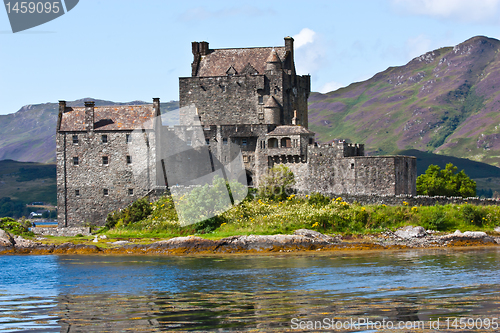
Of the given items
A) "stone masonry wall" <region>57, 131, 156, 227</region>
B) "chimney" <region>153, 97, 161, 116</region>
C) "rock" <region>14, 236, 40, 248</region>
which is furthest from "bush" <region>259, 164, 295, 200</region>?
"rock" <region>14, 236, 40, 248</region>

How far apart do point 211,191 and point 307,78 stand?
25.8 m

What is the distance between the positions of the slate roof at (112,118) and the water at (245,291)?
21268 mm

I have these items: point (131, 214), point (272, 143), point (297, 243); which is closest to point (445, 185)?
point (272, 143)

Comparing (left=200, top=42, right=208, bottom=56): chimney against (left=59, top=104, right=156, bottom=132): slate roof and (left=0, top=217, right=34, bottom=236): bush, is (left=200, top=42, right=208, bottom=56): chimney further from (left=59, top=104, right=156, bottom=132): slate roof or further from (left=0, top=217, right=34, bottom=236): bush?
(left=0, top=217, right=34, bottom=236): bush

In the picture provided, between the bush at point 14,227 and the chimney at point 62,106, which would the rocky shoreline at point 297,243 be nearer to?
the bush at point 14,227

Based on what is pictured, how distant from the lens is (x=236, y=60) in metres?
72.4

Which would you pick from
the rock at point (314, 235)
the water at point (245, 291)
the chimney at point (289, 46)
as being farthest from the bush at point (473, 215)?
the chimney at point (289, 46)

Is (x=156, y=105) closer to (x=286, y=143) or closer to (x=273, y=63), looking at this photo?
(x=273, y=63)

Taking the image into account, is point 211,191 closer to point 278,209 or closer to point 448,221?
point 278,209

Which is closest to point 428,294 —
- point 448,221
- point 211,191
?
point 448,221

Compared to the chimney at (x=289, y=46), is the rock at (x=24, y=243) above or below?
below

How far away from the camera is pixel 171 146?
65000 millimetres

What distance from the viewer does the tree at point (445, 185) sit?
6381 centimetres

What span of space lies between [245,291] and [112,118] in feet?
130
